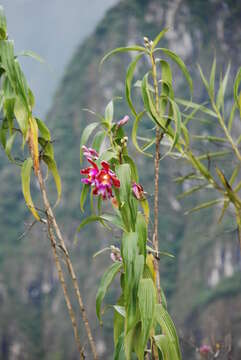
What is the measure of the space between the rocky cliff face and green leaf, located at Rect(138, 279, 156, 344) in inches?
932

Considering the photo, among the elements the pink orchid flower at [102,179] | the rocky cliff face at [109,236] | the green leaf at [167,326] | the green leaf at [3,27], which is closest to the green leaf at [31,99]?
the green leaf at [3,27]

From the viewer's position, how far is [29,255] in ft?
110

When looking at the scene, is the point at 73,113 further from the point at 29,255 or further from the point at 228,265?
the point at 228,265

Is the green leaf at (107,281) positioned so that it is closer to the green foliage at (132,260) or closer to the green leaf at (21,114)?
the green foliage at (132,260)

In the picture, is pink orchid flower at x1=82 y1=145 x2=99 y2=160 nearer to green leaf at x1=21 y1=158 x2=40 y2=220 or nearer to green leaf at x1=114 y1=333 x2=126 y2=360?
green leaf at x1=21 y1=158 x2=40 y2=220

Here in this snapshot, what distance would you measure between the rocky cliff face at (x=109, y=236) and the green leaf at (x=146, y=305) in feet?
77.6

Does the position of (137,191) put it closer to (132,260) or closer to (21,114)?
(132,260)

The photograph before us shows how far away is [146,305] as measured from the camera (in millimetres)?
780

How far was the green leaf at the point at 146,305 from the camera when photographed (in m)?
0.77

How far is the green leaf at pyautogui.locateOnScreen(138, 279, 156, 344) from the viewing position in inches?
30.2

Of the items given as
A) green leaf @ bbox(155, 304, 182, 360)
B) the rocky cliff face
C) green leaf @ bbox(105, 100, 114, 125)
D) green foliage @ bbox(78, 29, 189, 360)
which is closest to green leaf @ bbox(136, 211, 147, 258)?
green foliage @ bbox(78, 29, 189, 360)

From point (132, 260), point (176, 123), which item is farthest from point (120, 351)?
point (176, 123)

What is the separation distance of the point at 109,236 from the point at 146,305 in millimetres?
25131

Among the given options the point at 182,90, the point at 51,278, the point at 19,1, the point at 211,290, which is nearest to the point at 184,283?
the point at 211,290
